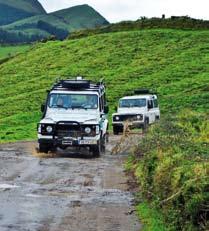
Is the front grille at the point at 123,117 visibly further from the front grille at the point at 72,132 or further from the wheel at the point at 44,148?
the front grille at the point at 72,132

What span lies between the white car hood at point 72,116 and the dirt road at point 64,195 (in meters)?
1.34

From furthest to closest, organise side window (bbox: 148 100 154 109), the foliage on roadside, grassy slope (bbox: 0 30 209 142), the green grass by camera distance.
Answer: grassy slope (bbox: 0 30 209 142) < side window (bbox: 148 100 154 109) < the green grass < the foliage on roadside

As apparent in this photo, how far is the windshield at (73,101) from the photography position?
984 inches

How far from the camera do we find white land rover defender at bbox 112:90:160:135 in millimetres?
35281

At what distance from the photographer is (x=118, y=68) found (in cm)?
6206

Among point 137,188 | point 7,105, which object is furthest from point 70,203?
point 7,105

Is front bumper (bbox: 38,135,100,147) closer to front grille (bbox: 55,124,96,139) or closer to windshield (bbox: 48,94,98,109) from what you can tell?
front grille (bbox: 55,124,96,139)

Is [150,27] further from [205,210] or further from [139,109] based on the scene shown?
[205,210]

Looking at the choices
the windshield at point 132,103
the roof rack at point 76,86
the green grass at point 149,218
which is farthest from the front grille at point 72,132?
the windshield at point 132,103

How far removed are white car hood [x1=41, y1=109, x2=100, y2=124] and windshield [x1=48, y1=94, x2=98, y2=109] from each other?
279 mm

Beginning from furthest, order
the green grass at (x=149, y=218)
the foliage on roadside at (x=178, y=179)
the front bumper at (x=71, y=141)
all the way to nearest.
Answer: the front bumper at (x=71, y=141), the green grass at (x=149, y=218), the foliage on roadside at (x=178, y=179)

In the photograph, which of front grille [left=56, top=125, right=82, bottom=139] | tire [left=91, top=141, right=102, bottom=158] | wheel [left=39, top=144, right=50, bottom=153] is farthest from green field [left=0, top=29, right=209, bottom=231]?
wheel [left=39, top=144, right=50, bottom=153]

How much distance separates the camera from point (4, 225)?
38.0 feet

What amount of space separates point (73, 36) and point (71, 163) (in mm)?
58368
